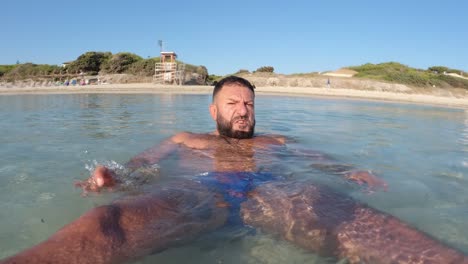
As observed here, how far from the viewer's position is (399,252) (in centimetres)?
179

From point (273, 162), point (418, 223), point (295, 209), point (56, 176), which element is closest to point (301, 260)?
point (295, 209)

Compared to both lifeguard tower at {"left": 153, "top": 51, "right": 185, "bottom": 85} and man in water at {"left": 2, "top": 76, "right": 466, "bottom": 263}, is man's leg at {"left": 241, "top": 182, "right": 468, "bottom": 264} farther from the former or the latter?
lifeguard tower at {"left": 153, "top": 51, "right": 185, "bottom": 85}

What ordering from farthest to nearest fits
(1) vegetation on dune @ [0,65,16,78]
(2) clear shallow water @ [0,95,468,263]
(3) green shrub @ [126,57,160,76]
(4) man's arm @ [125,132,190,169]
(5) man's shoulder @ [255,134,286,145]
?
(1) vegetation on dune @ [0,65,16,78], (3) green shrub @ [126,57,160,76], (5) man's shoulder @ [255,134,286,145], (4) man's arm @ [125,132,190,169], (2) clear shallow water @ [0,95,468,263]

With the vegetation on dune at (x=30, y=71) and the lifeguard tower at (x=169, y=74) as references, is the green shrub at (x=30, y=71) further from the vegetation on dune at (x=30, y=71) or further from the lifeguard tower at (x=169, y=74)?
the lifeguard tower at (x=169, y=74)

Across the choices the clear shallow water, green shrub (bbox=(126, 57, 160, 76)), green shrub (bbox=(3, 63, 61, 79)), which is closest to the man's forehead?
the clear shallow water

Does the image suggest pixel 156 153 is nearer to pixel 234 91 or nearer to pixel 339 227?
pixel 234 91

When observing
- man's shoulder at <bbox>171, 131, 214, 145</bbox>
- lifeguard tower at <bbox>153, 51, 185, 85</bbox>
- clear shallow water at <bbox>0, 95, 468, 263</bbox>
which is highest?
lifeguard tower at <bbox>153, 51, 185, 85</bbox>

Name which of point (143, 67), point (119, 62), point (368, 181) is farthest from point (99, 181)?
point (119, 62)

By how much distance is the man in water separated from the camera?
1.64 meters

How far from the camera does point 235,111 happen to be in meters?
4.09

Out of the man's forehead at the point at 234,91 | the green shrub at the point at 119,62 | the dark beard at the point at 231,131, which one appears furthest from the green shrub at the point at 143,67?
the dark beard at the point at 231,131

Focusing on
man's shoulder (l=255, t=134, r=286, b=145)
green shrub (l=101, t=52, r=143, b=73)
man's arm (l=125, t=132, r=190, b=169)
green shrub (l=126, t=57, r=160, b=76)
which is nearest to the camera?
man's arm (l=125, t=132, r=190, b=169)

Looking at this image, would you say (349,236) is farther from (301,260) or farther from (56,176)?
(56,176)

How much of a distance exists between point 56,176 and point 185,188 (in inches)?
61.4
